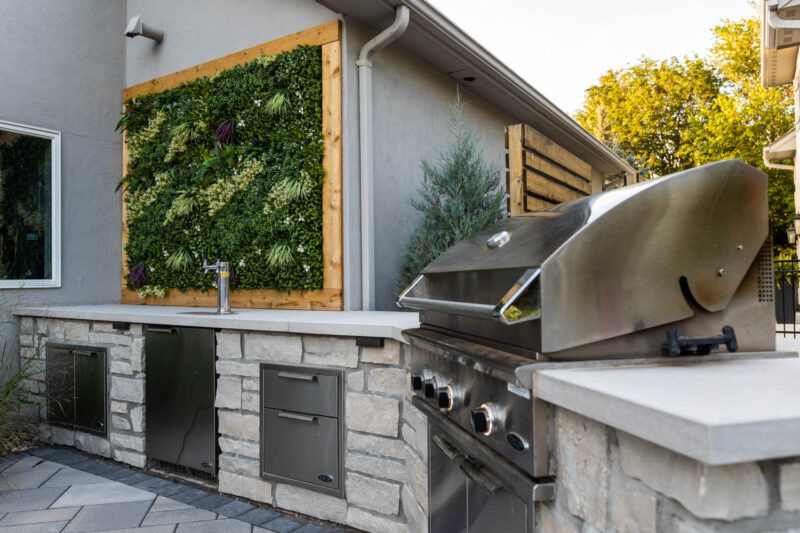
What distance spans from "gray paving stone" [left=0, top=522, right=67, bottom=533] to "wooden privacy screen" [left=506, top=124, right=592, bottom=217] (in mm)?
3141

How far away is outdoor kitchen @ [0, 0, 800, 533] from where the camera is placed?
129cm

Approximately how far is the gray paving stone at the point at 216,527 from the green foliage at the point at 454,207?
76.2 inches

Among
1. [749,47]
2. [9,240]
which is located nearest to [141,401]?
[9,240]

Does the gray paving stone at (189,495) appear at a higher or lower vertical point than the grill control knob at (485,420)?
lower

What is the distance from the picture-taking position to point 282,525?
9.82 feet

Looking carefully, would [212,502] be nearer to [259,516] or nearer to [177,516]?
[177,516]

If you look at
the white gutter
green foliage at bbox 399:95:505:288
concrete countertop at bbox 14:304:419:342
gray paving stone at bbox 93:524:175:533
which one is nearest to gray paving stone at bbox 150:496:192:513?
gray paving stone at bbox 93:524:175:533

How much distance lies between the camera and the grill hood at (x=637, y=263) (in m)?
1.40

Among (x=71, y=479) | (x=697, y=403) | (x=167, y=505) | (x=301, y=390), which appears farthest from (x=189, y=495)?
(x=697, y=403)

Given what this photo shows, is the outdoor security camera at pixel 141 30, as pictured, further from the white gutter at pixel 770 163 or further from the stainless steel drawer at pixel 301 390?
the white gutter at pixel 770 163

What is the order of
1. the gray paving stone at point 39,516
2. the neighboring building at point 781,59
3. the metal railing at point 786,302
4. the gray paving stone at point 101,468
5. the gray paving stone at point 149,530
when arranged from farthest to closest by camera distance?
the neighboring building at point 781,59
the metal railing at point 786,302
the gray paving stone at point 101,468
the gray paving stone at point 39,516
the gray paving stone at point 149,530

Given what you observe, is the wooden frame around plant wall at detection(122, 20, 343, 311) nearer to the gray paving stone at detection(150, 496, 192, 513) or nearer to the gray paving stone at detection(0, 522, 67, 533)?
the gray paving stone at detection(150, 496, 192, 513)

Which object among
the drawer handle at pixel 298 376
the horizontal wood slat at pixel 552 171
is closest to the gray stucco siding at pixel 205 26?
the horizontal wood slat at pixel 552 171

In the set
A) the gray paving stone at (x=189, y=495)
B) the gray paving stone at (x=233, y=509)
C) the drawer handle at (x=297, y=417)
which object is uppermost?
the drawer handle at (x=297, y=417)
